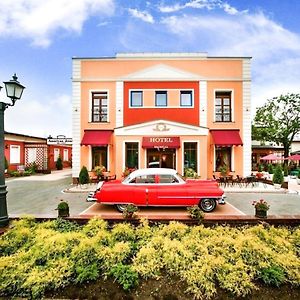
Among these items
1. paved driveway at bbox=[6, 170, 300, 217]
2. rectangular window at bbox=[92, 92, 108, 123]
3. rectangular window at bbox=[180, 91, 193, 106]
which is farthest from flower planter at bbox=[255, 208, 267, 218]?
rectangular window at bbox=[92, 92, 108, 123]

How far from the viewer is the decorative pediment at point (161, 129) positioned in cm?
1501

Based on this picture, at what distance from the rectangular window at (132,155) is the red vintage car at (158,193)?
700 centimetres

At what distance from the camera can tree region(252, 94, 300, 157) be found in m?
28.5

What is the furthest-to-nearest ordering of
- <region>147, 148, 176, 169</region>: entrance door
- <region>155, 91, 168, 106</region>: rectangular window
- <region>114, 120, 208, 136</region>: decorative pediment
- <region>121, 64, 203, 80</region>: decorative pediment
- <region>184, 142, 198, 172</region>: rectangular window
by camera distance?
<region>155, 91, 168, 106</region>: rectangular window
<region>121, 64, 203, 80</region>: decorative pediment
<region>147, 148, 176, 169</region>: entrance door
<region>184, 142, 198, 172</region>: rectangular window
<region>114, 120, 208, 136</region>: decorative pediment

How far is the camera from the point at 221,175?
15.2 metres

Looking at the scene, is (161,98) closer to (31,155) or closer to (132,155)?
(132,155)

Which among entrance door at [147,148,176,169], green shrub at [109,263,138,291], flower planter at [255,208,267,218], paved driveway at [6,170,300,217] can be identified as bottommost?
paved driveway at [6,170,300,217]

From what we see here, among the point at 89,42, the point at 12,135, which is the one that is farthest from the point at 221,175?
the point at 12,135

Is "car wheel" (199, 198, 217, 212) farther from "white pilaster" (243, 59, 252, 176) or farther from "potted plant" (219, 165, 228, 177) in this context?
"white pilaster" (243, 59, 252, 176)

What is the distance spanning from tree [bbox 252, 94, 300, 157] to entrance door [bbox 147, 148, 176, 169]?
19.2 metres

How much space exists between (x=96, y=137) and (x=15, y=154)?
39.7 ft

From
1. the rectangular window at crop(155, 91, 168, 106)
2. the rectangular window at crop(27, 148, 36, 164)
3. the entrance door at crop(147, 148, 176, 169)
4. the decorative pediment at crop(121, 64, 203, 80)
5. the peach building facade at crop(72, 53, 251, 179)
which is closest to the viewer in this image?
the entrance door at crop(147, 148, 176, 169)

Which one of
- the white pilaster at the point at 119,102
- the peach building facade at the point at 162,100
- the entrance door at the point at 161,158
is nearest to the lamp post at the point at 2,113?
the peach building facade at the point at 162,100

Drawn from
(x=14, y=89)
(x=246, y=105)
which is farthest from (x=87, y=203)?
(x=246, y=105)
